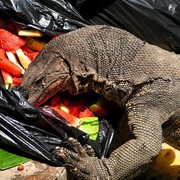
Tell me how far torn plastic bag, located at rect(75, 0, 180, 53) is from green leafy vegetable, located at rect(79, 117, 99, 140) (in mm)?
967

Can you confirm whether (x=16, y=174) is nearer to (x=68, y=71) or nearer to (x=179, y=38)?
(x=68, y=71)

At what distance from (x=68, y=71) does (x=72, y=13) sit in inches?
26.2

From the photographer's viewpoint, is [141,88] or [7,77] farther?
[7,77]

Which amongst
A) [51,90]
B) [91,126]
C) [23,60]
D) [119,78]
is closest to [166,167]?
[91,126]

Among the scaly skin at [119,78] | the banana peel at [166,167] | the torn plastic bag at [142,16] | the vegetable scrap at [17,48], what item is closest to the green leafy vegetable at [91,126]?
the scaly skin at [119,78]

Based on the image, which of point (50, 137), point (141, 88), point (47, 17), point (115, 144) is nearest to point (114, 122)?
point (115, 144)

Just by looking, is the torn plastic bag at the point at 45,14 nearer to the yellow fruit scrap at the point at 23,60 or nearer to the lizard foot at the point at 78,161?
the yellow fruit scrap at the point at 23,60

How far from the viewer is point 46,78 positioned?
12.7 feet

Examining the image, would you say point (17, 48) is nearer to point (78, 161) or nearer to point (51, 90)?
point (51, 90)

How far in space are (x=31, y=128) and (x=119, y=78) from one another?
32.8 inches

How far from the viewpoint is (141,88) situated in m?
3.78

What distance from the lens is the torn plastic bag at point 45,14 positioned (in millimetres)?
4078

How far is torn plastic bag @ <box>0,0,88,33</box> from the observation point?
408cm

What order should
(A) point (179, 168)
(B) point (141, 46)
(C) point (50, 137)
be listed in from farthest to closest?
(A) point (179, 168)
(B) point (141, 46)
(C) point (50, 137)
